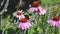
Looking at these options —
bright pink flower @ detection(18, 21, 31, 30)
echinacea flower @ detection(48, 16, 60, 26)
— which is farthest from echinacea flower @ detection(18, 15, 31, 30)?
echinacea flower @ detection(48, 16, 60, 26)

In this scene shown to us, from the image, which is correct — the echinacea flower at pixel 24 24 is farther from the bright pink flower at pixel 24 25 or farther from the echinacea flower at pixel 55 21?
the echinacea flower at pixel 55 21

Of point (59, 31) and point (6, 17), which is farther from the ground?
point (6, 17)

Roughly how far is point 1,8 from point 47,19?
77 centimetres

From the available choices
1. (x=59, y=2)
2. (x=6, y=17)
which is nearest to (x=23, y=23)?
(x=6, y=17)

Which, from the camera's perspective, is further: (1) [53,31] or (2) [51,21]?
(1) [53,31]

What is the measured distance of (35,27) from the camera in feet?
9.19

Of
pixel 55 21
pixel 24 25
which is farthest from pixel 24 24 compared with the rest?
pixel 55 21

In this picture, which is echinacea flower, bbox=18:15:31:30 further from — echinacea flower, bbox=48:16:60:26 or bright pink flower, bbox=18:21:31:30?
echinacea flower, bbox=48:16:60:26

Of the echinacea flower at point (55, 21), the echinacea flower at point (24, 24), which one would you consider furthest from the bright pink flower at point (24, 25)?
the echinacea flower at point (55, 21)

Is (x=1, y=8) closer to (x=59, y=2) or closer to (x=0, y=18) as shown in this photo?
(x=0, y=18)

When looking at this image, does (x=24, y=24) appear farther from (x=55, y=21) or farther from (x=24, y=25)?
(x=55, y=21)

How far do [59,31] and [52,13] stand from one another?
25 centimetres

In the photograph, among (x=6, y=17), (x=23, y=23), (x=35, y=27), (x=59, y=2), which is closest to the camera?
(x=23, y=23)

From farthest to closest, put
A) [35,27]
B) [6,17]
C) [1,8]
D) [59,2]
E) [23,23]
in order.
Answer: [59,2]
[1,8]
[6,17]
[35,27]
[23,23]
